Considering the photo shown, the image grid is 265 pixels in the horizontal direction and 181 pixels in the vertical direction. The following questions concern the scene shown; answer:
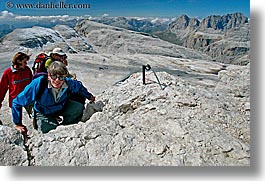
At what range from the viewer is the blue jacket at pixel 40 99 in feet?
6.23

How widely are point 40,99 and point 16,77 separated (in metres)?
0.43

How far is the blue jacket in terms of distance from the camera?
6.23 ft

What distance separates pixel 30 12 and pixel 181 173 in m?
1.82

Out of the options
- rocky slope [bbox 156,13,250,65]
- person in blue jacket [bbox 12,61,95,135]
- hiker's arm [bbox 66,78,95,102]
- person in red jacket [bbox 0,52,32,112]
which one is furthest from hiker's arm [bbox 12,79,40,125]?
rocky slope [bbox 156,13,250,65]

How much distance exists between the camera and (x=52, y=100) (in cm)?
198

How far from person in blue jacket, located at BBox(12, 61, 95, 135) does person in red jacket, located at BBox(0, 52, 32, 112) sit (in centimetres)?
33

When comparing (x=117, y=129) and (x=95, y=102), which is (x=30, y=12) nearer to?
(x=95, y=102)

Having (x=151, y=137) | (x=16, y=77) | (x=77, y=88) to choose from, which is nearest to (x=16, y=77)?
(x=16, y=77)

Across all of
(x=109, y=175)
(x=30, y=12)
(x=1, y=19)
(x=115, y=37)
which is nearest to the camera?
(x=109, y=175)

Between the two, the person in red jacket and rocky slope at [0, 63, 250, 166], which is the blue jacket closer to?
rocky slope at [0, 63, 250, 166]

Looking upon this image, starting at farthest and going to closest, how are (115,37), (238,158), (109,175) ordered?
(115,37), (109,175), (238,158)

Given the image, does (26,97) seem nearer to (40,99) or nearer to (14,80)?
(40,99)

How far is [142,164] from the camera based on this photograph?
1.89m

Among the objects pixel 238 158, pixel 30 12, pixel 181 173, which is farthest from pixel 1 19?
pixel 238 158
